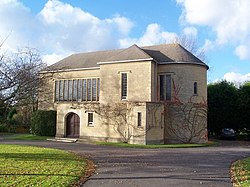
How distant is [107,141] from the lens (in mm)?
29109

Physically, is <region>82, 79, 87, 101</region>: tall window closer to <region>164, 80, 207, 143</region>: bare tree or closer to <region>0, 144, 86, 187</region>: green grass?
<region>164, 80, 207, 143</region>: bare tree

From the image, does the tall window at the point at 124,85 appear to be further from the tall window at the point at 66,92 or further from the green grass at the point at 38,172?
the green grass at the point at 38,172

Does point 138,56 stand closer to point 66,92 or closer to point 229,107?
point 66,92

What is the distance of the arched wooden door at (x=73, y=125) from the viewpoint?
32500 millimetres

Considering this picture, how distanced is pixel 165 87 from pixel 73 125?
34.6 feet

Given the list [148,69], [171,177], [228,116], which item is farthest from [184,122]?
[171,177]

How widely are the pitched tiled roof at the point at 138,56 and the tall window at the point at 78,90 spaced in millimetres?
1639

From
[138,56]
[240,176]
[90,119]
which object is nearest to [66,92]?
[90,119]

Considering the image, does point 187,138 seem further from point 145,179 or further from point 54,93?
point 145,179

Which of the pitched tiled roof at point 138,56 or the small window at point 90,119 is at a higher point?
the pitched tiled roof at point 138,56

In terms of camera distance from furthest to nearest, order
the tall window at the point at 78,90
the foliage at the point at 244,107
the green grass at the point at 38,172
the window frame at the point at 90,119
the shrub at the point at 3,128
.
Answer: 1. the shrub at the point at 3,128
2. the foliage at the point at 244,107
3. the tall window at the point at 78,90
4. the window frame at the point at 90,119
5. the green grass at the point at 38,172

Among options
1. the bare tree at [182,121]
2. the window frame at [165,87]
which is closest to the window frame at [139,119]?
the bare tree at [182,121]

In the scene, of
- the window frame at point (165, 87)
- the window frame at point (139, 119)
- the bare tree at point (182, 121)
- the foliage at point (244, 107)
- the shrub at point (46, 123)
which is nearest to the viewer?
the window frame at point (139, 119)

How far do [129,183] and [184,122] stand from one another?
790 inches
